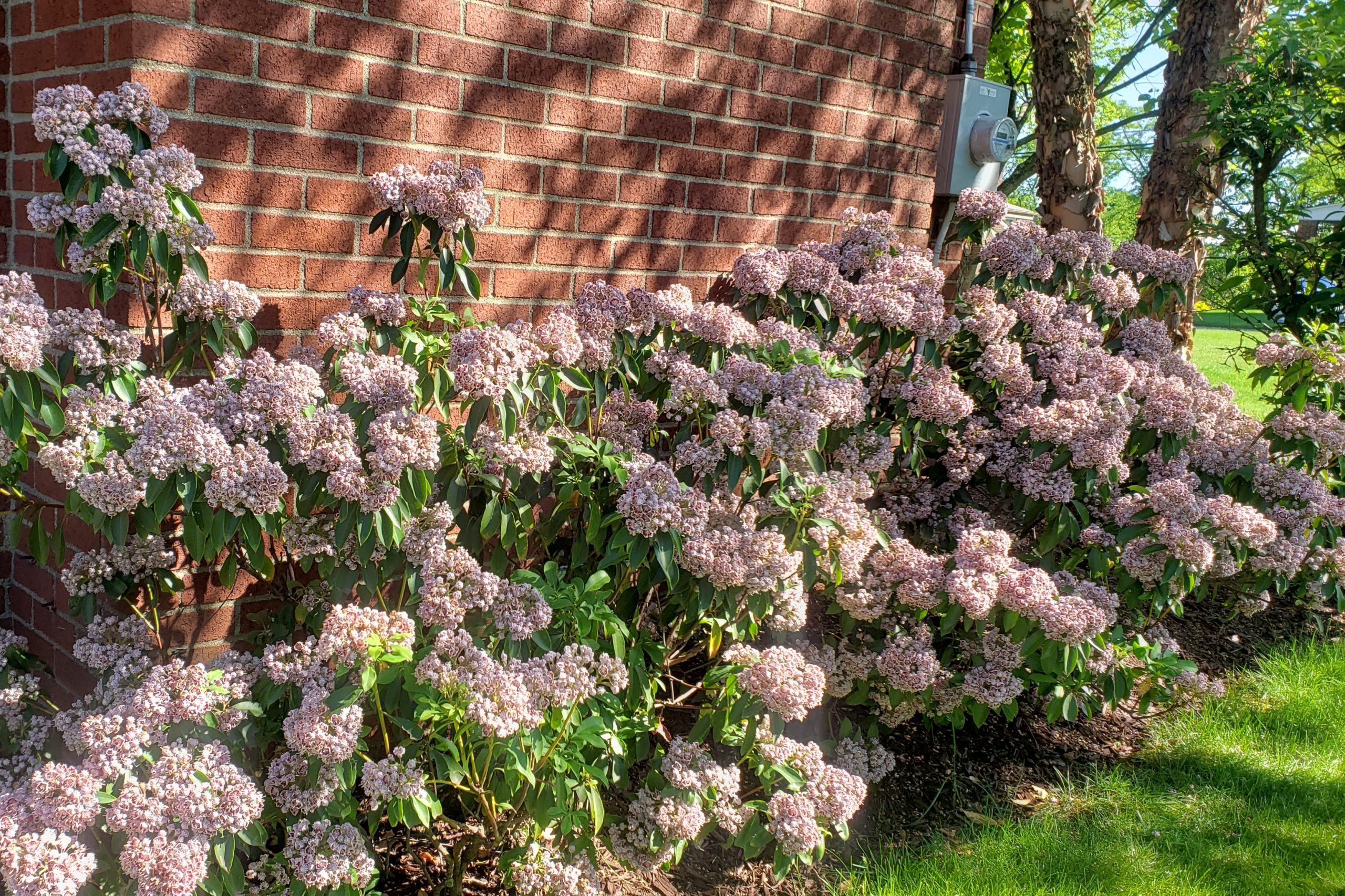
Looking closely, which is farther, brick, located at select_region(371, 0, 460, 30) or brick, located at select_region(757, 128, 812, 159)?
brick, located at select_region(757, 128, 812, 159)

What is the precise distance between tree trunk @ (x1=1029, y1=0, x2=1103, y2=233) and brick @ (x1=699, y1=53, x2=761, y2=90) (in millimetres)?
2523

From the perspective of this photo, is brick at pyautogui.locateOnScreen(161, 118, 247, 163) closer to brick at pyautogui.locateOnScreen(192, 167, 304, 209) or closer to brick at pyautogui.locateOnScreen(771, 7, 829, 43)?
brick at pyautogui.locateOnScreen(192, 167, 304, 209)

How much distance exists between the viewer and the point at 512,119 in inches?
122

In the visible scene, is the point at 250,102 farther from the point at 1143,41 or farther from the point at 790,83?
the point at 1143,41

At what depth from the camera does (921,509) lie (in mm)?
3715

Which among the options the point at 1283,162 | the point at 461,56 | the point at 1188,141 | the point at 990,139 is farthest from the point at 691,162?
the point at 1283,162

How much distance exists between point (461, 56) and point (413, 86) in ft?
0.63

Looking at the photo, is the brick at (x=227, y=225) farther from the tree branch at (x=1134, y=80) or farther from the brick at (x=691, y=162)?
the tree branch at (x=1134, y=80)

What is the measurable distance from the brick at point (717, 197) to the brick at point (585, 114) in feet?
1.37

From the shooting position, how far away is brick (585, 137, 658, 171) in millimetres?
3350

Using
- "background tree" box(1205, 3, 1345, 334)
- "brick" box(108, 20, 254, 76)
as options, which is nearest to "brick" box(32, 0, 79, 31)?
"brick" box(108, 20, 254, 76)

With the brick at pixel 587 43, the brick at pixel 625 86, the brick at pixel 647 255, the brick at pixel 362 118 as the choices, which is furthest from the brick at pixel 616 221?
the brick at pixel 362 118

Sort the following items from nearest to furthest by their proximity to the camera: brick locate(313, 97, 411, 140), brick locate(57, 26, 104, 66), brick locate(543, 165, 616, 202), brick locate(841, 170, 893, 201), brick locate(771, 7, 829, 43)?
brick locate(57, 26, 104, 66), brick locate(313, 97, 411, 140), brick locate(543, 165, 616, 202), brick locate(771, 7, 829, 43), brick locate(841, 170, 893, 201)

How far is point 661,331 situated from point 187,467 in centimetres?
153
